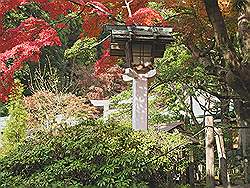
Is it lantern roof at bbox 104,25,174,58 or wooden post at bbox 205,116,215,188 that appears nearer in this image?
wooden post at bbox 205,116,215,188

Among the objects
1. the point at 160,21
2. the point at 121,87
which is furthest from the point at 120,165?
the point at 121,87

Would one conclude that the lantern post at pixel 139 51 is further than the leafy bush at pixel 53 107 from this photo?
No

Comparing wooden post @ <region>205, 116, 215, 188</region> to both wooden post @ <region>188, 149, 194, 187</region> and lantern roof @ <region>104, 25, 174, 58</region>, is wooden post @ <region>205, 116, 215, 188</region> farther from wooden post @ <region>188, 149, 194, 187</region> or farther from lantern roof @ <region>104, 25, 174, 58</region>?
lantern roof @ <region>104, 25, 174, 58</region>

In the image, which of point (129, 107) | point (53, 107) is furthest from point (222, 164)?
point (53, 107)

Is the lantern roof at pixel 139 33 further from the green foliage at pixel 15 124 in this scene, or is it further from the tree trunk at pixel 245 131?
the green foliage at pixel 15 124

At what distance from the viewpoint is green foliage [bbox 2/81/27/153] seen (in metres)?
10.9

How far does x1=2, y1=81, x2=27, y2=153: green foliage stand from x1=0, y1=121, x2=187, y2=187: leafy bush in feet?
15.6

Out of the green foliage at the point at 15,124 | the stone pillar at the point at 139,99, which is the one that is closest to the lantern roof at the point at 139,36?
the stone pillar at the point at 139,99

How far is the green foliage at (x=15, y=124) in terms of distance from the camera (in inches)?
428

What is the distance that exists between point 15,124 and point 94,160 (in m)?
5.83

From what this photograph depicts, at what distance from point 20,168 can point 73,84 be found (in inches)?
552

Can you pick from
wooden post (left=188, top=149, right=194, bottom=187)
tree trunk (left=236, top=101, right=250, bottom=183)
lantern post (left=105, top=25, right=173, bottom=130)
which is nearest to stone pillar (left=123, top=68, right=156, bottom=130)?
lantern post (left=105, top=25, right=173, bottom=130)

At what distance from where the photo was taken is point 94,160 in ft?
18.7

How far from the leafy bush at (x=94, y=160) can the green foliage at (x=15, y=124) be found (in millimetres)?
4740
